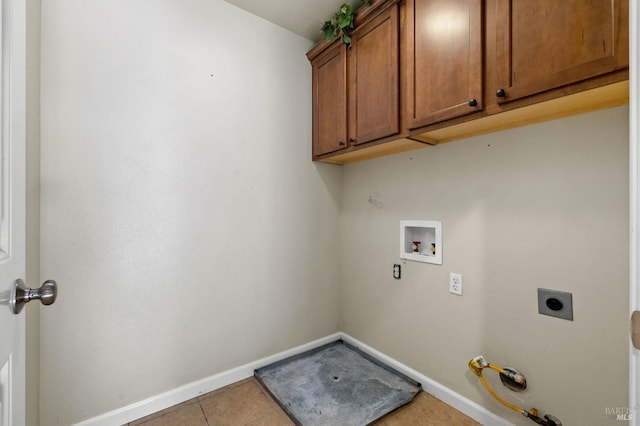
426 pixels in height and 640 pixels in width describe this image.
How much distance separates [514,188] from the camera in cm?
142

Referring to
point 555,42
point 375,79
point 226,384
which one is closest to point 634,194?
point 555,42

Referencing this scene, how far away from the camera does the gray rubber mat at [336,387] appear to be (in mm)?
1546

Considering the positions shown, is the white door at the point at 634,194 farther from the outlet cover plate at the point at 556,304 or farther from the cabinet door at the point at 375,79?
the cabinet door at the point at 375,79

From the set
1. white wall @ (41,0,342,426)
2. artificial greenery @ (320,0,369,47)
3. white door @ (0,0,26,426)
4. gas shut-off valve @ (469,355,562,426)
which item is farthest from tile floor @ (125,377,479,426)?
artificial greenery @ (320,0,369,47)

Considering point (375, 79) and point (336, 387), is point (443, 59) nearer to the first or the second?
point (375, 79)

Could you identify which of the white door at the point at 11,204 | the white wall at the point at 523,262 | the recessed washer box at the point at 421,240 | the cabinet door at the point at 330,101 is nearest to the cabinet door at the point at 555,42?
the white wall at the point at 523,262

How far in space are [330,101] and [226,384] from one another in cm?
216

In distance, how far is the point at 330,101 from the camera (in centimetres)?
209

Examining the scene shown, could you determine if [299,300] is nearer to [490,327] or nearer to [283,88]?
[490,327]

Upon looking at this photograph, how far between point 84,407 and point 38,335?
1.51 ft

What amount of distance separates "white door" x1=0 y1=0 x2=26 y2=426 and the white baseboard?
110 centimetres

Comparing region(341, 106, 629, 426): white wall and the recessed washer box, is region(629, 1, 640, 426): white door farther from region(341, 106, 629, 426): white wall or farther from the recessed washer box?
the recessed washer box

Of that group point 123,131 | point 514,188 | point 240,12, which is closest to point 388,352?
point 514,188

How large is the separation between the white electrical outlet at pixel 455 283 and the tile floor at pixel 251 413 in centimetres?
70
